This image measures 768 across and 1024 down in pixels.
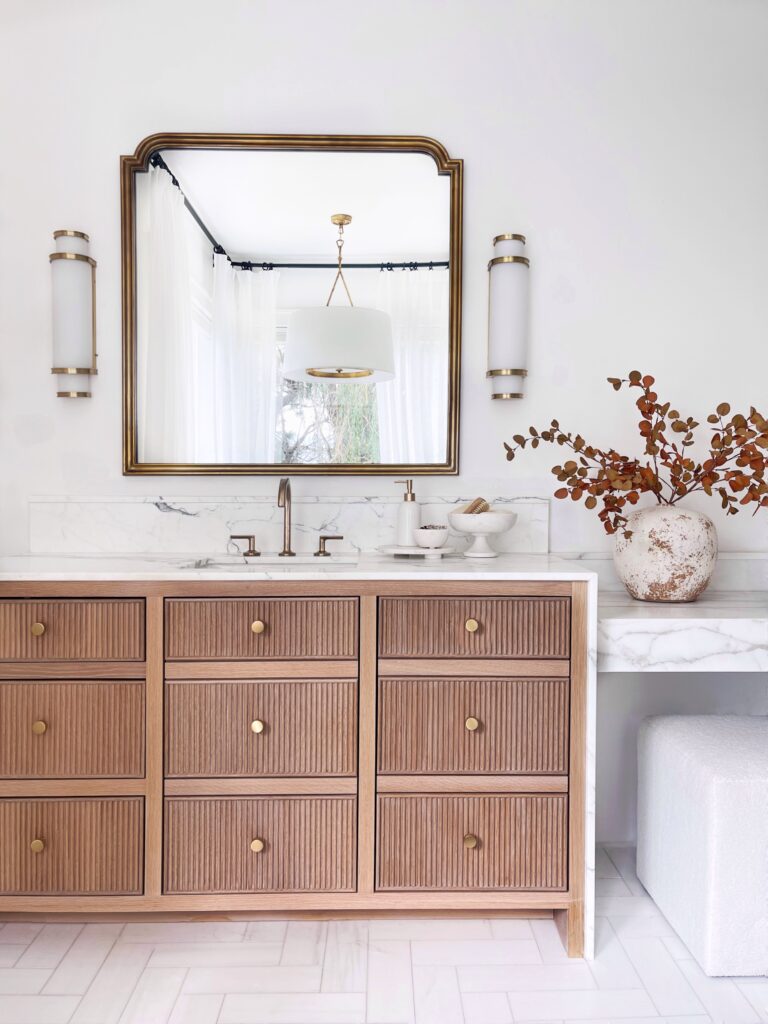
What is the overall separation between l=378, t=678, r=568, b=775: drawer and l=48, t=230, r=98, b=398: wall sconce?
129 cm

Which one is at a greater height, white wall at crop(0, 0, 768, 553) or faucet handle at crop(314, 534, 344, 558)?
white wall at crop(0, 0, 768, 553)

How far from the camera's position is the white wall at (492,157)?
2.22 m

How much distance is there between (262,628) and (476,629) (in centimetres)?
51

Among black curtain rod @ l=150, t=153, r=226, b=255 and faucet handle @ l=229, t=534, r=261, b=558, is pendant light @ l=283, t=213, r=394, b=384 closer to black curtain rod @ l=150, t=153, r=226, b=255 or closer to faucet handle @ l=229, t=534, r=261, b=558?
black curtain rod @ l=150, t=153, r=226, b=255

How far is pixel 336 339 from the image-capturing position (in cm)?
226

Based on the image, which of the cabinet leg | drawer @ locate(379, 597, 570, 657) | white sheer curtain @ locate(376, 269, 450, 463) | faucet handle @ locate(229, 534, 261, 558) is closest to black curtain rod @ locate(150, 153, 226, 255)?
white sheer curtain @ locate(376, 269, 450, 463)

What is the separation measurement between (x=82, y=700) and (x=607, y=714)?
1532mm

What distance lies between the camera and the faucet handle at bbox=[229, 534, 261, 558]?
213cm

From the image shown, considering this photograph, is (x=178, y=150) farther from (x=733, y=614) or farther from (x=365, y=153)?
(x=733, y=614)

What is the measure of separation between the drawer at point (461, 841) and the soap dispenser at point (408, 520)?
2.26 feet

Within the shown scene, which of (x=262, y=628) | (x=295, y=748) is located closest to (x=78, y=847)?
(x=295, y=748)

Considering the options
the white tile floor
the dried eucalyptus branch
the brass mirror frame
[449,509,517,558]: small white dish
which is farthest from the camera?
the brass mirror frame

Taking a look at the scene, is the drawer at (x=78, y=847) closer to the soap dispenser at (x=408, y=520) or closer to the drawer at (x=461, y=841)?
the drawer at (x=461, y=841)

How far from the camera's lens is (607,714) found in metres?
2.35
